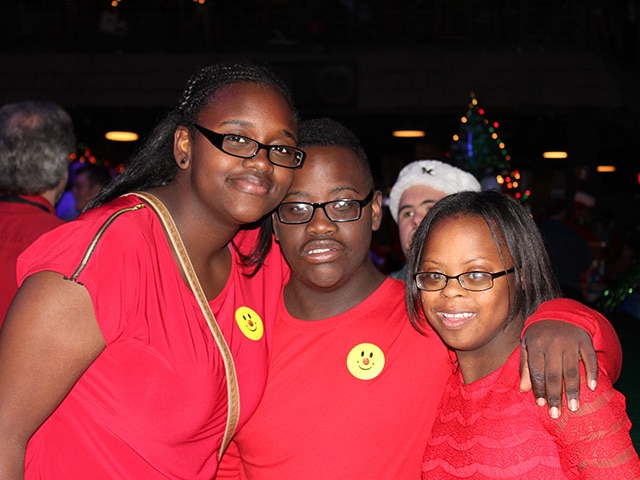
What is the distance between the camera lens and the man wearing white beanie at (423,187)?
3627 millimetres

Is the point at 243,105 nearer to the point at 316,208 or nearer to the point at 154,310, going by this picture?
the point at 316,208

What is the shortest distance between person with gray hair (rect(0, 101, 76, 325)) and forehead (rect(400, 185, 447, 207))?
1546mm

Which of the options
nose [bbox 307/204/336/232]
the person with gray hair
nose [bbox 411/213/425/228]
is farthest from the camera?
nose [bbox 411/213/425/228]

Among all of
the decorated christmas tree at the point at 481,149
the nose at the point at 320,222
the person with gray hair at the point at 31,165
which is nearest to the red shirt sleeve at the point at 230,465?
the nose at the point at 320,222

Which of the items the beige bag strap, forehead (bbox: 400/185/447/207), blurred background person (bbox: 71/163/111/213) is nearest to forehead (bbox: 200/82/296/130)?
the beige bag strap

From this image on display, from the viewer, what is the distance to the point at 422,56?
41.7 ft

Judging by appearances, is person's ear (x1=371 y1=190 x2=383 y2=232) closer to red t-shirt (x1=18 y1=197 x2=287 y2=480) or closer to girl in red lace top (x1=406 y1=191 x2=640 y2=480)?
girl in red lace top (x1=406 y1=191 x2=640 y2=480)

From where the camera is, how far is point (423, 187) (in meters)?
3.70

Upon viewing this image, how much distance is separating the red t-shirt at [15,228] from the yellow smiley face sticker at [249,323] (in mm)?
1129

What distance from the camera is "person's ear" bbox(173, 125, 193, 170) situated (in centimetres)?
234

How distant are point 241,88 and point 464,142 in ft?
16.7

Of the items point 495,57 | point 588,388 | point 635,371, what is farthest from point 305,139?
point 495,57

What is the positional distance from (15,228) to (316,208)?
4.46 feet

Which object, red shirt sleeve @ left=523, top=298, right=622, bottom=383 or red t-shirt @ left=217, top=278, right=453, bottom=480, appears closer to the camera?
red shirt sleeve @ left=523, top=298, right=622, bottom=383
